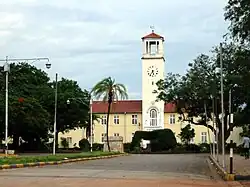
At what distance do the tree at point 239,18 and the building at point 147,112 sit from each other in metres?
71.2

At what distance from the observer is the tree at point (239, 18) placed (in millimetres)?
20047

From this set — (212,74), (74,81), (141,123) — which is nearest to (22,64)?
(74,81)

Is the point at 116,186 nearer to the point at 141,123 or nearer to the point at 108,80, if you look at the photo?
the point at 108,80

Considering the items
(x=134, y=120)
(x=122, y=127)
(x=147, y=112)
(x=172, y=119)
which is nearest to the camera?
(x=147, y=112)

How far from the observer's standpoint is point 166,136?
278 feet

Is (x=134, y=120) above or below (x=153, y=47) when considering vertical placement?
below

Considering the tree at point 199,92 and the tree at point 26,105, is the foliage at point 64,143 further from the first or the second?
the tree at point 199,92

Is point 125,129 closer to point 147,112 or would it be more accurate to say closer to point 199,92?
point 147,112

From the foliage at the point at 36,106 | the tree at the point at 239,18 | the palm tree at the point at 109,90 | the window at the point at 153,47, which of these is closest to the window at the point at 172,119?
the window at the point at 153,47

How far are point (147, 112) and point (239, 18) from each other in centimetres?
8031

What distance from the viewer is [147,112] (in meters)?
101

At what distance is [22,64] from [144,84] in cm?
2933

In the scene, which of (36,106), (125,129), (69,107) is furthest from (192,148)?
(36,106)

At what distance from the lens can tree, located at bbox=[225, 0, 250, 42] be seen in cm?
2005
